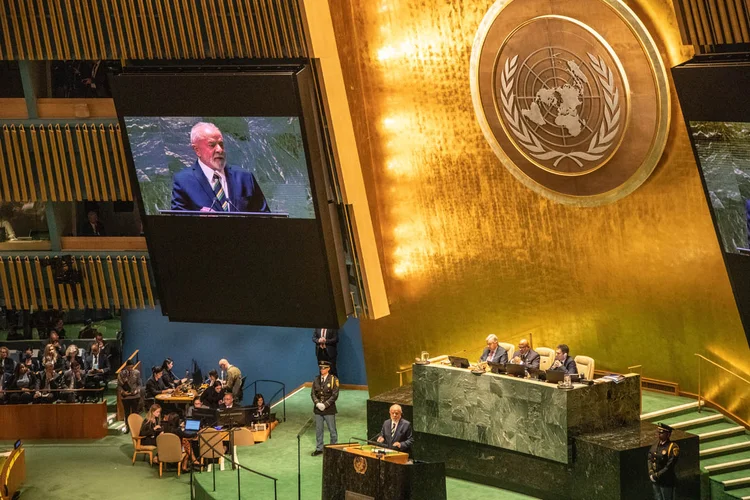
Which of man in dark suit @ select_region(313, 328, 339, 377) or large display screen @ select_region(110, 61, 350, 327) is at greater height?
large display screen @ select_region(110, 61, 350, 327)

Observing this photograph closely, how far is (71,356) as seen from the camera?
17.5m

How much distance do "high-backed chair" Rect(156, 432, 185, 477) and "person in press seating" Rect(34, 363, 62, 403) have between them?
2.59 m

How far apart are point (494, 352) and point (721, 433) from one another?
8.89 feet

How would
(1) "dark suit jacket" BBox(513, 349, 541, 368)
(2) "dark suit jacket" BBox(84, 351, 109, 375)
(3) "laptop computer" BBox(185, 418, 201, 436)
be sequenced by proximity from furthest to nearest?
1. (2) "dark suit jacket" BBox(84, 351, 109, 375)
2. (3) "laptop computer" BBox(185, 418, 201, 436)
3. (1) "dark suit jacket" BBox(513, 349, 541, 368)

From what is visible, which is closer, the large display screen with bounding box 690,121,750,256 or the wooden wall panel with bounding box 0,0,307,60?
the large display screen with bounding box 690,121,750,256

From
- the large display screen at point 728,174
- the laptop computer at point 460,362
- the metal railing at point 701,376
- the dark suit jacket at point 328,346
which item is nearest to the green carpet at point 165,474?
the dark suit jacket at point 328,346

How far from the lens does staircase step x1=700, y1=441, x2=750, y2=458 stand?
13312 mm

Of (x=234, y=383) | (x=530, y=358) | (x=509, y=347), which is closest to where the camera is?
(x=530, y=358)

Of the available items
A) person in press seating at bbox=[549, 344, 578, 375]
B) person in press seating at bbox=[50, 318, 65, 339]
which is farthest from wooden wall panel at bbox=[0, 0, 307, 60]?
person in press seating at bbox=[50, 318, 65, 339]

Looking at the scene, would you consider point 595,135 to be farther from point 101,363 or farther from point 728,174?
point 101,363

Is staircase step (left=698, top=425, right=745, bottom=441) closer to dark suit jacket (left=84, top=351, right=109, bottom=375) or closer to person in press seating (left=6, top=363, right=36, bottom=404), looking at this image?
dark suit jacket (left=84, top=351, right=109, bottom=375)

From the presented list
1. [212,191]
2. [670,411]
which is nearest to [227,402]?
[212,191]

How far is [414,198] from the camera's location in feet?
50.9

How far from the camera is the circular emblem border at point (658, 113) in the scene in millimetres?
13094
